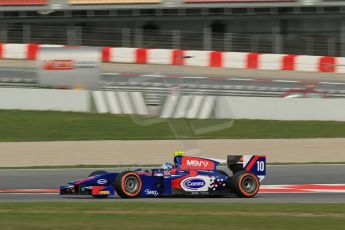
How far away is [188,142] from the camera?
1304cm

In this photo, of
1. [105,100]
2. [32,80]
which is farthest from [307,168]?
[32,80]

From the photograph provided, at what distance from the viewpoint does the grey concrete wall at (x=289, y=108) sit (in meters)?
24.2

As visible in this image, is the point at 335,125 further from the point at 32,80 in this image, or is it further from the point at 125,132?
the point at 32,80

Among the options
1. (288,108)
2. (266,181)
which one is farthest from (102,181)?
(288,108)

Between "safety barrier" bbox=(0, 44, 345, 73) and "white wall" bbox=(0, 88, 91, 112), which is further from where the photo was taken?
"safety barrier" bbox=(0, 44, 345, 73)

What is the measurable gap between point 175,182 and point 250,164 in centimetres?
138

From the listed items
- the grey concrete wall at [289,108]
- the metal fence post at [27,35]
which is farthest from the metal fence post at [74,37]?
the grey concrete wall at [289,108]

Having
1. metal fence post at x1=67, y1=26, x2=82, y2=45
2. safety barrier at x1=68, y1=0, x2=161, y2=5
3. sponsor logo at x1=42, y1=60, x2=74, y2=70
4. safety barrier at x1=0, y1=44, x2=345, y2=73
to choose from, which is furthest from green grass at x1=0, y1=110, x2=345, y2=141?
safety barrier at x1=68, y1=0, x2=161, y2=5

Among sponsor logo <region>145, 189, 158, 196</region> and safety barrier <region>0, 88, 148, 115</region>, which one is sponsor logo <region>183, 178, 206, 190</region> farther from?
safety barrier <region>0, 88, 148, 115</region>

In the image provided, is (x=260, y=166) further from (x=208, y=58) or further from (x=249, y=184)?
(x=208, y=58)
